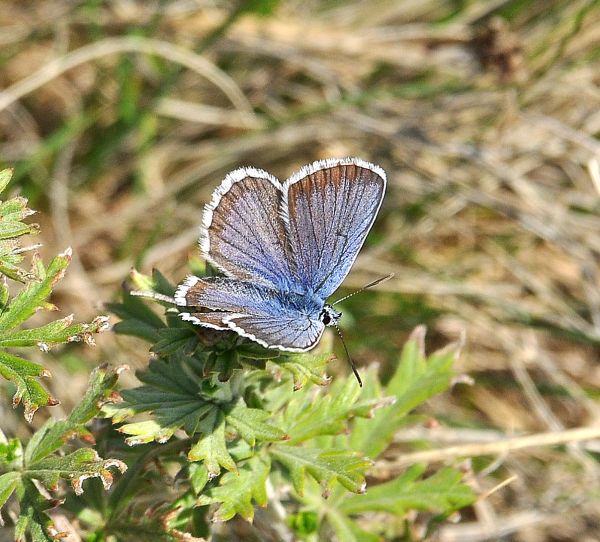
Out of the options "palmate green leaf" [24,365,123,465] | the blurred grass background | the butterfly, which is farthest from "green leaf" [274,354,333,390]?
the blurred grass background

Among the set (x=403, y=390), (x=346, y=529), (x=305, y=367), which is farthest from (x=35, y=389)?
(x=403, y=390)

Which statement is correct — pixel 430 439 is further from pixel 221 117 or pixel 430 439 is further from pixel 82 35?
pixel 82 35

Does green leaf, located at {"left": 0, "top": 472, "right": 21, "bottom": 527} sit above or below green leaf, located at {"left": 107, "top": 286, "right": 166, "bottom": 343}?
below

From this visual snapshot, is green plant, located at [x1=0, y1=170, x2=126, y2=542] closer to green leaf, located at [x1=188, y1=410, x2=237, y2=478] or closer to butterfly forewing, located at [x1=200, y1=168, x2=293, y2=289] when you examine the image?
green leaf, located at [x1=188, y1=410, x2=237, y2=478]

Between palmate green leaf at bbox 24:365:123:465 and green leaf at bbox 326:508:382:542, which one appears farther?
green leaf at bbox 326:508:382:542

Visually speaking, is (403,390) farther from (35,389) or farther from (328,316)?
(35,389)

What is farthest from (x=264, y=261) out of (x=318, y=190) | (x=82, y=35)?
(x=82, y=35)
